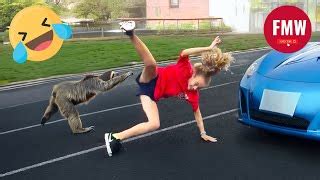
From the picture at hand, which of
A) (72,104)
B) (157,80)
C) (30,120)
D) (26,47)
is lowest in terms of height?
(30,120)

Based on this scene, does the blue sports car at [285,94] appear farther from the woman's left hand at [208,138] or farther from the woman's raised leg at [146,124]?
the woman's raised leg at [146,124]

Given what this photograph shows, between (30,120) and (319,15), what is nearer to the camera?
(30,120)

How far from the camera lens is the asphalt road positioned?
14.6ft

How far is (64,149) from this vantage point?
541cm

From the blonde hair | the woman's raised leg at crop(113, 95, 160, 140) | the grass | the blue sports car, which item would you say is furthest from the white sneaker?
the grass

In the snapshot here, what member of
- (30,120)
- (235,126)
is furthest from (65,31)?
(235,126)

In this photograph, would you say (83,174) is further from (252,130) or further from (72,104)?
(252,130)

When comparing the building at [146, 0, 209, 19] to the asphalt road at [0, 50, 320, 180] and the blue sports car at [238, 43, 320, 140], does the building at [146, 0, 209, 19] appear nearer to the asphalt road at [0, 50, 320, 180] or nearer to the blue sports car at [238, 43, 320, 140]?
the asphalt road at [0, 50, 320, 180]

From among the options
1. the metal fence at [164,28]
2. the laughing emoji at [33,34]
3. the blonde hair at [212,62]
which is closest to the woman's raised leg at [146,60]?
the blonde hair at [212,62]

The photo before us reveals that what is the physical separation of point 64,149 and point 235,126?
2.25 m

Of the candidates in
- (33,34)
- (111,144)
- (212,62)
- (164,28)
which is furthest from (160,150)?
(164,28)

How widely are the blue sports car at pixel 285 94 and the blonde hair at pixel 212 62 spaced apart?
0.46m

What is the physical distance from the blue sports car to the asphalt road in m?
0.34

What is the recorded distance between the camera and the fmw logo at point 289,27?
6837 mm
